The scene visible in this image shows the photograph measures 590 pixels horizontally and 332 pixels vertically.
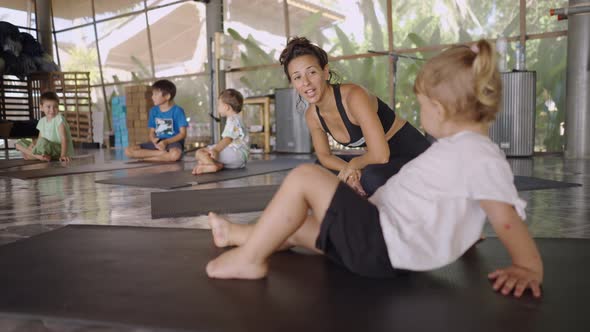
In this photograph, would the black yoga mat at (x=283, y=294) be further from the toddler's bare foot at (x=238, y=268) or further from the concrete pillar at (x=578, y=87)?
the concrete pillar at (x=578, y=87)

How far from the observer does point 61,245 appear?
4.72ft

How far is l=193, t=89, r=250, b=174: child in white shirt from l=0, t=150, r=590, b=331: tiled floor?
52 centimetres

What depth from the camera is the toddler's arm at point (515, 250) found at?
2.95 feet

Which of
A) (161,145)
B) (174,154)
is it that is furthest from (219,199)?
(161,145)

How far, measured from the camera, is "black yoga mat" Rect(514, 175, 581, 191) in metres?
2.47

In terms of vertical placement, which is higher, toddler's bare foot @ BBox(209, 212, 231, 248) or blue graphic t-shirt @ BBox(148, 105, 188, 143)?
blue graphic t-shirt @ BBox(148, 105, 188, 143)

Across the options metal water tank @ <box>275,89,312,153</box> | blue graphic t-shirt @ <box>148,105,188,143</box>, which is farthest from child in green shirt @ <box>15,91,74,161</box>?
metal water tank @ <box>275,89,312,153</box>

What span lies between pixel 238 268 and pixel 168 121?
3.77 m

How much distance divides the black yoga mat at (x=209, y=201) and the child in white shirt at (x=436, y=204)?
3.04ft

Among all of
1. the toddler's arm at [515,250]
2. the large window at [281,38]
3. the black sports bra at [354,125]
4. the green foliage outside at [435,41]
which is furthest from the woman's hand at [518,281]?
the large window at [281,38]

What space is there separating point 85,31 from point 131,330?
405 inches

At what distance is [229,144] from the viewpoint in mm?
3738

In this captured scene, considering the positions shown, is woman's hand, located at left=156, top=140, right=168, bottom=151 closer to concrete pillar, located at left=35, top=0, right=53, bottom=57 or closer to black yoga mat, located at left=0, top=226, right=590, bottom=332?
black yoga mat, located at left=0, top=226, right=590, bottom=332

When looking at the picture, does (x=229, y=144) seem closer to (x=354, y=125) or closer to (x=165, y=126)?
(x=165, y=126)
